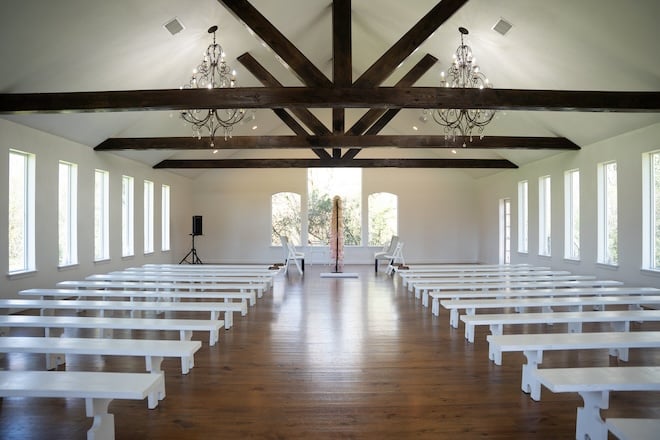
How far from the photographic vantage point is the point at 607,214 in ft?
22.7

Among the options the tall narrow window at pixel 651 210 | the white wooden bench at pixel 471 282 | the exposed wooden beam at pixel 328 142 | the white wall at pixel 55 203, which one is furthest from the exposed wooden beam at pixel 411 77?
the white wall at pixel 55 203

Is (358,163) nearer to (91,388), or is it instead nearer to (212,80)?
(212,80)

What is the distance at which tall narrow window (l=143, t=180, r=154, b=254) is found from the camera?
991 centimetres

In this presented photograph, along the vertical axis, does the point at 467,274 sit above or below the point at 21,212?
below

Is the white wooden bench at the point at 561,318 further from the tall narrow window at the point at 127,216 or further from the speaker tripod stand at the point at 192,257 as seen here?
the speaker tripod stand at the point at 192,257

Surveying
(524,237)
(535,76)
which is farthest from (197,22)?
(524,237)

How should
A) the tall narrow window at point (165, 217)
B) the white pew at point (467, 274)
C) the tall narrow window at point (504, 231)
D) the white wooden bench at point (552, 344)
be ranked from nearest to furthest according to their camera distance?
the white wooden bench at point (552, 344)
the white pew at point (467, 274)
the tall narrow window at point (165, 217)
the tall narrow window at point (504, 231)

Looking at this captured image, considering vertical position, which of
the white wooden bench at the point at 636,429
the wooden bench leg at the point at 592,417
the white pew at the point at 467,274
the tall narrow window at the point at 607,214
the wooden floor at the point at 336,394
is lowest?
the wooden floor at the point at 336,394

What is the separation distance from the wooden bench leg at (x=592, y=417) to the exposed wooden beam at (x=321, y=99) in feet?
12.0

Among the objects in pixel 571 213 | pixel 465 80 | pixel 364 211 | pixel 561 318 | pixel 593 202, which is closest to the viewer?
pixel 561 318

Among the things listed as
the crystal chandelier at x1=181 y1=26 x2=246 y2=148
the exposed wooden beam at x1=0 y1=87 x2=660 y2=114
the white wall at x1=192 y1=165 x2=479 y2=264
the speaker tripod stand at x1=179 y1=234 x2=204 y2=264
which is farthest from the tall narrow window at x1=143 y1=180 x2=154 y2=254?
the exposed wooden beam at x1=0 y1=87 x2=660 y2=114

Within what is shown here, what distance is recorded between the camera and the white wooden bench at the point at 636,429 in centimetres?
152

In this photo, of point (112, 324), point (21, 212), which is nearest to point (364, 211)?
point (21, 212)

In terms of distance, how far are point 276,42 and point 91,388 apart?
497 centimetres
